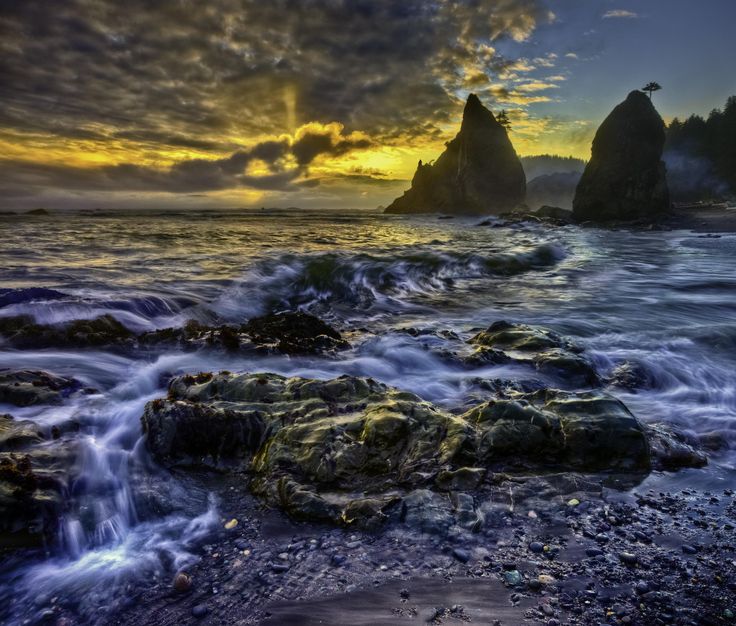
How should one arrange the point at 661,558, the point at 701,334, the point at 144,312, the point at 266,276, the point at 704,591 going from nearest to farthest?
the point at 704,591, the point at 661,558, the point at 701,334, the point at 144,312, the point at 266,276

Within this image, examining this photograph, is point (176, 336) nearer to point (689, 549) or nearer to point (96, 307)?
point (96, 307)

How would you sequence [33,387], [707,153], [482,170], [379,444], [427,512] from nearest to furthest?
[427,512]
[379,444]
[33,387]
[707,153]
[482,170]

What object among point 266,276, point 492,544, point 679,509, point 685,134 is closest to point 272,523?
point 492,544

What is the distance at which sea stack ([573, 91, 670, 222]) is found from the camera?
2457 inches

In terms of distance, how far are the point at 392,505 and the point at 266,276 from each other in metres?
12.8

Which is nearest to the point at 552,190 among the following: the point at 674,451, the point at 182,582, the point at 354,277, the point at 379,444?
the point at 354,277

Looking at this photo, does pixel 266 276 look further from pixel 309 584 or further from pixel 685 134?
pixel 685 134

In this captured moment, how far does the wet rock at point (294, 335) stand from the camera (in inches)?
325

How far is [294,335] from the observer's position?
8914 millimetres

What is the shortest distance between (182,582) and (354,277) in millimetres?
13751

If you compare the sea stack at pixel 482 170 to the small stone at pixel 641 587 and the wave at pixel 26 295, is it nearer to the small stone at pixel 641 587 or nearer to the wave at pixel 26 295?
the wave at pixel 26 295

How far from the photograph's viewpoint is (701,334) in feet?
31.7

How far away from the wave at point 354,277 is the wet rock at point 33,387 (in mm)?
5162

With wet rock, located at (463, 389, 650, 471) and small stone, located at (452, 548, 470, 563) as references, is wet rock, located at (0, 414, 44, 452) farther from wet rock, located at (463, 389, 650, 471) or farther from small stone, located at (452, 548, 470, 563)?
wet rock, located at (463, 389, 650, 471)
